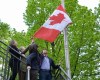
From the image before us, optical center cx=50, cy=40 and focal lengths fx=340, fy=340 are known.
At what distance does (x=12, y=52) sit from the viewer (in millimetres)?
9180

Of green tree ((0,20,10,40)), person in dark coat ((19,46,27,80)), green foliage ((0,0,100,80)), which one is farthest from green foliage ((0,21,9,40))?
person in dark coat ((19,46,27,80))

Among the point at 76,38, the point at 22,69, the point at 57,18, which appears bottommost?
the point at 22,69

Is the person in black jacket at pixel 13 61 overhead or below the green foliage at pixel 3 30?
below

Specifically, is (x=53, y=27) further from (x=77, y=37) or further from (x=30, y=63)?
(x=77, y=37)

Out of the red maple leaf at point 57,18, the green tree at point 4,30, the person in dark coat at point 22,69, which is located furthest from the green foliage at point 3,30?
the person in dark coat at point 22,69

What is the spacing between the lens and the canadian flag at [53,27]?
11547mm

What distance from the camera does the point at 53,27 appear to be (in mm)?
12008

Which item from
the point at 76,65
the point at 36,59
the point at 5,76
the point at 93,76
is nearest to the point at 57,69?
the point at 36,59

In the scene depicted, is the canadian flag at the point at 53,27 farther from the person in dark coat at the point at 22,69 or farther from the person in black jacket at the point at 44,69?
the person in dark coat at the point at 22,69

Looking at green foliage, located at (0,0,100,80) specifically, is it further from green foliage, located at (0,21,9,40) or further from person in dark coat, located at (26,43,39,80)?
person in dark coat, located at (26,43,39,80)

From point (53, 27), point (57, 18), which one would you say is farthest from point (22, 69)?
point (57, 18)

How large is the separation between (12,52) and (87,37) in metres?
10.8

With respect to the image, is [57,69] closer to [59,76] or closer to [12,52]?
[59,76]

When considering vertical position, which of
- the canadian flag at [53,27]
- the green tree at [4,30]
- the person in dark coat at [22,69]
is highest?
the green tree at [4,30]
